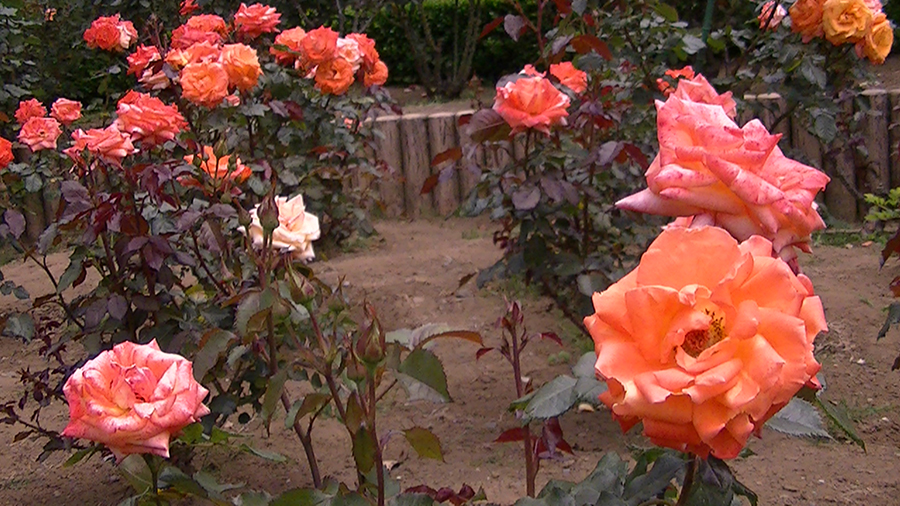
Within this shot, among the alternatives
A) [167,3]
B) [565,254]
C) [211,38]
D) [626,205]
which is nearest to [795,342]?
[626,205]

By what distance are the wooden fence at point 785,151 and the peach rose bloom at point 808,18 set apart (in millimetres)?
984

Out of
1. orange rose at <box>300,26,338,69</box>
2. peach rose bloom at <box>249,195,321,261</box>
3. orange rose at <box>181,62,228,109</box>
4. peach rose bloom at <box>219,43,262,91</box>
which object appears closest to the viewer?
peach rose bloom at <box>249,195,321,261</box>

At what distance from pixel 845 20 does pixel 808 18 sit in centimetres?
12

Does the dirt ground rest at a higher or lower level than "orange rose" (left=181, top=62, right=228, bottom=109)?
lower

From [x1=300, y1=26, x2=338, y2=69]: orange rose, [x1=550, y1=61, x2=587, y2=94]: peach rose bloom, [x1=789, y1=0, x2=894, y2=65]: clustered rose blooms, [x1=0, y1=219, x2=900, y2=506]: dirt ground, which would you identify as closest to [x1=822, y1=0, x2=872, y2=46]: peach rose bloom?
[x1=789, y1=0, x2=894, y2=65]: clustered rose blooms

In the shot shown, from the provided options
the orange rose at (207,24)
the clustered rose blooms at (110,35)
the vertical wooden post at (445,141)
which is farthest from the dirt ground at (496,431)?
the vertical wooden post at (445,141)

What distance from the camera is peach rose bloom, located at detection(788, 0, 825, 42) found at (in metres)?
2.76

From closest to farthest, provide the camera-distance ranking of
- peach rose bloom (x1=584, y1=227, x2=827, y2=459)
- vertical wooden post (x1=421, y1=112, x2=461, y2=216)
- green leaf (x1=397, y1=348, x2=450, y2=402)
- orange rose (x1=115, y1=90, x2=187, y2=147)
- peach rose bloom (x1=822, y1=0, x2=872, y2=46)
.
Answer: peach rose bloom (x1=584, y1=227, x2=827, y2=459)
green leaf (x1=397, y1=348, x2=450, y2=402)
orange rose (x1=115, y1=90, x2=187, y2=147)
peach rose bloom (x1=822, y1=0, x2=872, y2=46)
vertical wooden post (x1=421, y1=112, x2=461, y2=216)

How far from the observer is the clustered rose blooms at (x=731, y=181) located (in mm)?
781

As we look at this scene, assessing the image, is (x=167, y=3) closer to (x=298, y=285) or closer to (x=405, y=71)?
(x=405, y=71)

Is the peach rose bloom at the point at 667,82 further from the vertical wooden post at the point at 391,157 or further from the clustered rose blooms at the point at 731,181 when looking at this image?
the vertical wooden post at the point at 391,157

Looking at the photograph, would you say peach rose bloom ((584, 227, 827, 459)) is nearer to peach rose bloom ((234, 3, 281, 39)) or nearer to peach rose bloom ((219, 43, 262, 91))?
peach rose bloom ((219, 43, 262, 91))

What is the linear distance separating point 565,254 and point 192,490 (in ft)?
4.74

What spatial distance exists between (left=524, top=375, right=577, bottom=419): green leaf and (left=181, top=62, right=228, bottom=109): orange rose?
162 cm
